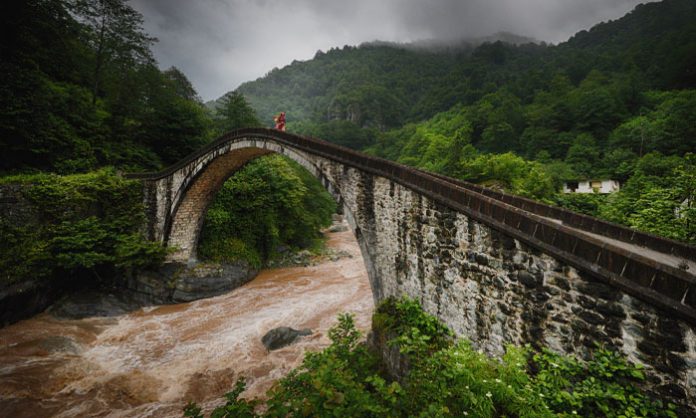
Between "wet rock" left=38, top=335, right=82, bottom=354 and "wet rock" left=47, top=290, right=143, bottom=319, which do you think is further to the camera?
"wet rock" left=47, top=290, right=143, bottom=319

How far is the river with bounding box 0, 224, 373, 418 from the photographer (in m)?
6.19

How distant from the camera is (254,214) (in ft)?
49.3

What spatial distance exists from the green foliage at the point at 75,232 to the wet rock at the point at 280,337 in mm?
6432

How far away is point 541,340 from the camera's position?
10.6 ft

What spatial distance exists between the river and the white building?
985 inches

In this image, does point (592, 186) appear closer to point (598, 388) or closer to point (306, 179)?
point (306, 179)

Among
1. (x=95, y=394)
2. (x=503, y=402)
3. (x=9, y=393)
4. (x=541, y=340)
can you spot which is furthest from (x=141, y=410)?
(x=541, y=340)

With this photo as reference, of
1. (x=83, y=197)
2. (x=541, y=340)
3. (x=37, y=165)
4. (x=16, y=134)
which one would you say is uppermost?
(x=16, y=134)

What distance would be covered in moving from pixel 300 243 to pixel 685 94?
152ft

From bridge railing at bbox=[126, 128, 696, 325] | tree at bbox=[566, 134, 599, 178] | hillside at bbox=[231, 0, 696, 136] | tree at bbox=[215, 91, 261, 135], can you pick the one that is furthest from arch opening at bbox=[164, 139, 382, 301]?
hillside at bbox=[231, 0, 696, 136]

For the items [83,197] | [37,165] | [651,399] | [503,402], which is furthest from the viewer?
[37,165]

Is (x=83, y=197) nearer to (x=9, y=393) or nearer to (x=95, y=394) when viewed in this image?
(x=9, y=393)

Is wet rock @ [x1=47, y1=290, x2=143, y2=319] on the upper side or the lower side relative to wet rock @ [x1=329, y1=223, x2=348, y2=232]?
upper

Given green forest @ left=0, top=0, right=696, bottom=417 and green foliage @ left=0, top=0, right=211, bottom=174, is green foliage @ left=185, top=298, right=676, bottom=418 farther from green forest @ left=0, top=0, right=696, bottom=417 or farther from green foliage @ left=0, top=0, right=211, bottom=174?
green foliage @ left=0, top=0, right=211, bottom=174
